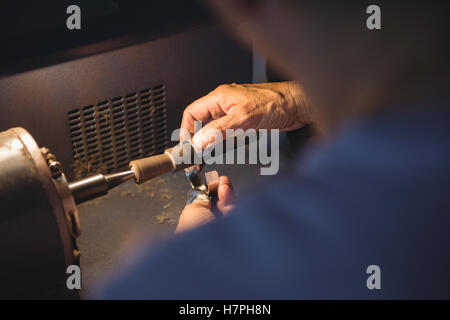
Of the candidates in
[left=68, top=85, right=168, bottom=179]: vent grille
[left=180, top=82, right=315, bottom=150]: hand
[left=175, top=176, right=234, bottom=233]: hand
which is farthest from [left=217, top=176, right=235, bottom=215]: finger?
[left=68, top=85, right=168, bottom=179]: vent grille

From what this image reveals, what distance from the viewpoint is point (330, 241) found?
0.72m

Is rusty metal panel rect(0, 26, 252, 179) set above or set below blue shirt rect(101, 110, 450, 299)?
above

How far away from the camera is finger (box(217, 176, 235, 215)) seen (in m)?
1.05

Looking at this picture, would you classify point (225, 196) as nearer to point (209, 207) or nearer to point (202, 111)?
point (209, 207)

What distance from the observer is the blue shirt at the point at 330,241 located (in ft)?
2.28

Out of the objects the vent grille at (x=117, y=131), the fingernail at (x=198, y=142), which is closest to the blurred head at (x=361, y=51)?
the fingernail at (x=198, y=142)

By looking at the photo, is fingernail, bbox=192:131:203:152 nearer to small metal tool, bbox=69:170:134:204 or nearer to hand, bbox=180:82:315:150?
hand, bbox=180:82:315:150

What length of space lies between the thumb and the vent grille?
0.15 metres

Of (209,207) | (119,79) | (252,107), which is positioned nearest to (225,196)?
(209,207)

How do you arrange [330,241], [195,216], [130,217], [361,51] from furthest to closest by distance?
[130,217]
[195,216]
[361,51]
[330,241]

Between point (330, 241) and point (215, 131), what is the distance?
403 mm

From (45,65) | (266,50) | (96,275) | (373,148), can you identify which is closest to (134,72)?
(45,65)

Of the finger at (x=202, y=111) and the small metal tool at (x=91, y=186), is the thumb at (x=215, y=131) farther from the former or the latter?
the small metal tool at (x=91, y=186)

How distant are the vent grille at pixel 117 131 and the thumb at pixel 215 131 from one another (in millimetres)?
150
